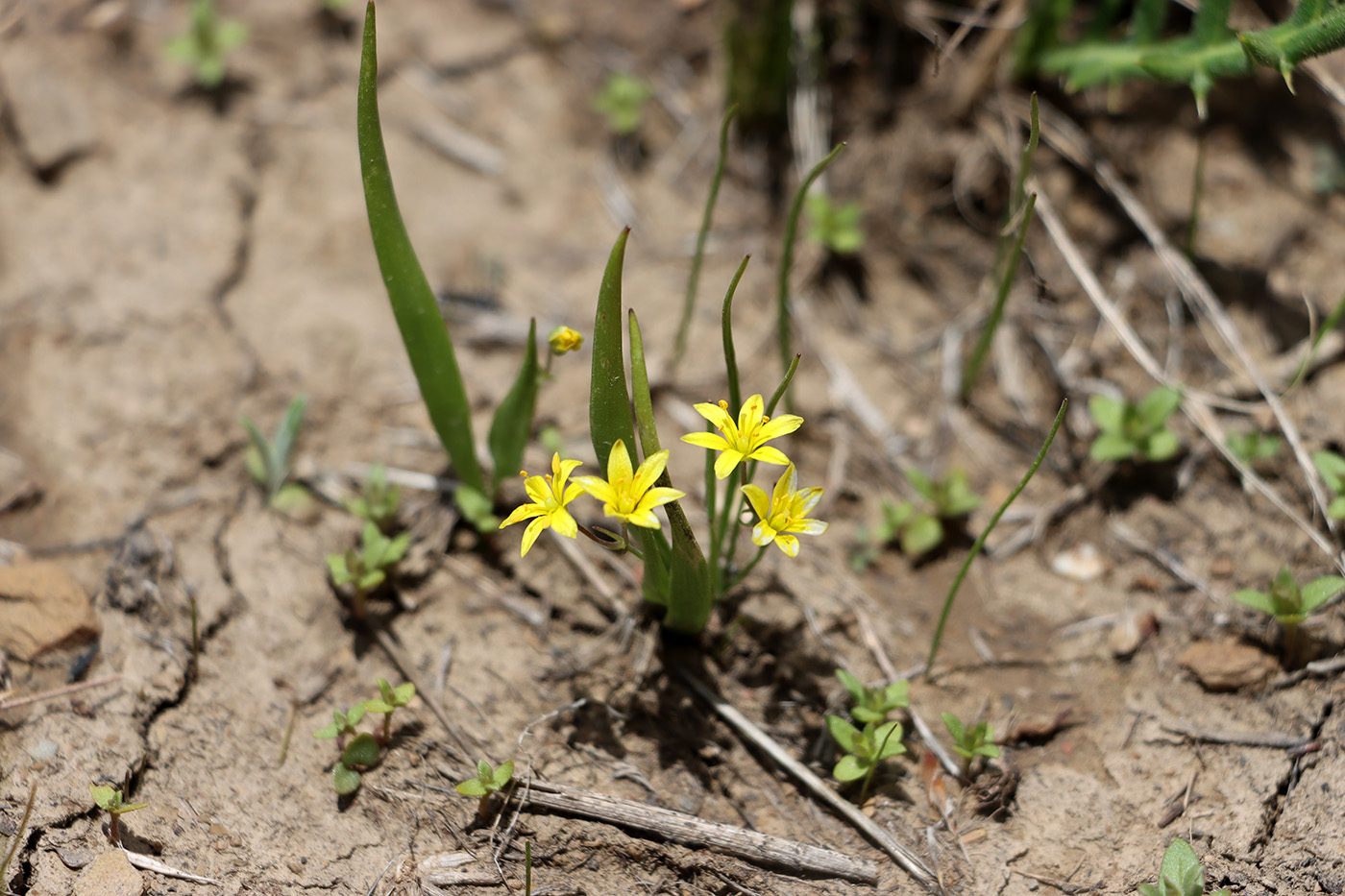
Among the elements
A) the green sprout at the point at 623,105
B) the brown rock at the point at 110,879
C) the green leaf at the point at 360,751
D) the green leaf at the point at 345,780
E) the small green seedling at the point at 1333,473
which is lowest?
the brown rock at the point at 110,879

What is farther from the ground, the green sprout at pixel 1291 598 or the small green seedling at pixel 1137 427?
the small green seedling at pixel 1137 427

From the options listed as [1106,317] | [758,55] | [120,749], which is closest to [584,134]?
[758,55]

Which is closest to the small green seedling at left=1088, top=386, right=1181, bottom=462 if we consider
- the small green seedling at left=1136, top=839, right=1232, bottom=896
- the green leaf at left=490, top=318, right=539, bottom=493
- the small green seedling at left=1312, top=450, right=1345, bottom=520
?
the small green seedling at left=1312, top=450, right=1345, bottom=520

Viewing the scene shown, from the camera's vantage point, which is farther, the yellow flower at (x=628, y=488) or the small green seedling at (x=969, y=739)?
the small green seedling at (x=969, y=739)

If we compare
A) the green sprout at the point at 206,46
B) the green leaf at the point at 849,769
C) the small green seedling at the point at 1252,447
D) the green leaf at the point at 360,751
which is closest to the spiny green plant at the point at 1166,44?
the small green seedling at the point at 1252,447

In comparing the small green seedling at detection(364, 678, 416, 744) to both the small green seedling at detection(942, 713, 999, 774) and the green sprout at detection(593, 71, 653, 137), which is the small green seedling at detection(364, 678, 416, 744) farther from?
the green sprout at detection(593, 71, 653, 137)

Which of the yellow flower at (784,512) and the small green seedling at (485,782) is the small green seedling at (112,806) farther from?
the yellow flower at (784,512)

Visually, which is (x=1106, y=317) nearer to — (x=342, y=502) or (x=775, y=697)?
(x=775, y=697)
